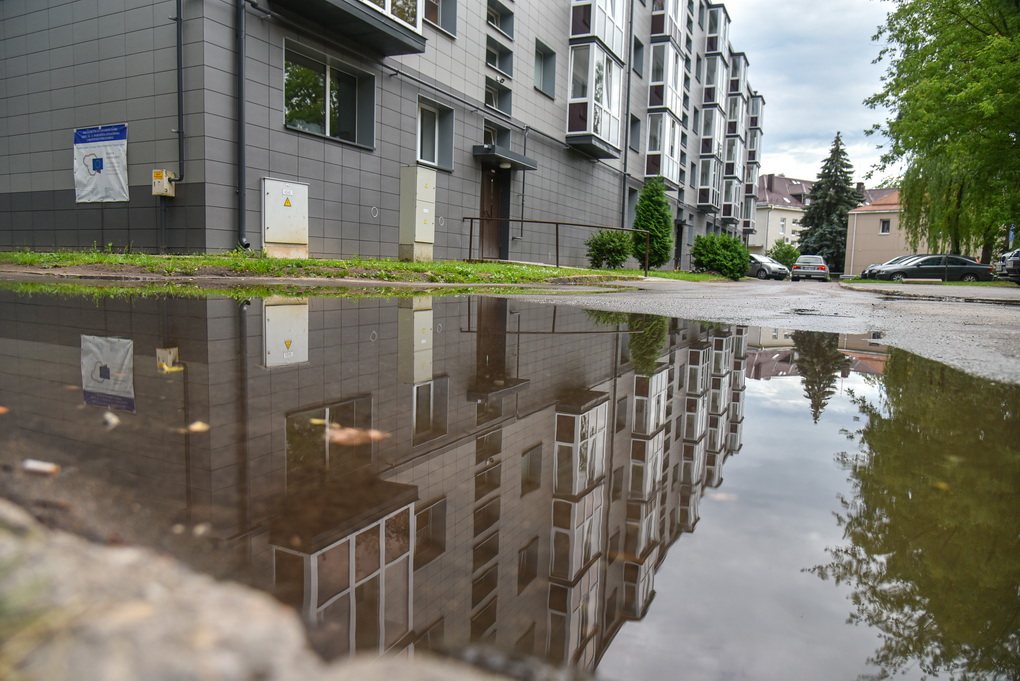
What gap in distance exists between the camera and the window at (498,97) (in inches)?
662

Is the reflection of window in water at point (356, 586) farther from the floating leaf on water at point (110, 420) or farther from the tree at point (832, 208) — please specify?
the tree at point (832, 208)

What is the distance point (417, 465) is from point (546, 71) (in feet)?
65.0

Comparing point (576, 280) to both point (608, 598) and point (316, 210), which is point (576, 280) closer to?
point (316, 210)

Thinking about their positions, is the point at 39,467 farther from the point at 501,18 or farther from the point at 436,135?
the point at 501,18

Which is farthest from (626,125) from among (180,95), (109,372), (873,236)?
(873,236)

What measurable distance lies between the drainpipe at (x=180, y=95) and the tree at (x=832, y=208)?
57.3 metres

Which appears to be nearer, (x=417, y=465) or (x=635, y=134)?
(x=417, y=465)

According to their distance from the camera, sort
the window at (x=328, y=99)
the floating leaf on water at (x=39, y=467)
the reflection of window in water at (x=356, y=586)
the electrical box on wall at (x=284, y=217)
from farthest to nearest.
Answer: the window at (x=328, y=99) → the electrical box on wall at (x=284, y=217) → the floating leaf on water at (x=39, y=467) → the reflection of window in water at (x=356, y=586)

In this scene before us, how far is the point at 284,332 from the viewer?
333 centimetres

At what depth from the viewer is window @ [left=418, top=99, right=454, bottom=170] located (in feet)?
47.2

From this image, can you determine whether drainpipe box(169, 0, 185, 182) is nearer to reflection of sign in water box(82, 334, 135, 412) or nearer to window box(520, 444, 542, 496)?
reflection of sign in water box(82, 334, 135, 412)

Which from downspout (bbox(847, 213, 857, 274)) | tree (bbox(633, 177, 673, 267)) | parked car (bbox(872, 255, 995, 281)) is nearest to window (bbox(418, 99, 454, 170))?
tree (bbox(633, 177, 673, 267))

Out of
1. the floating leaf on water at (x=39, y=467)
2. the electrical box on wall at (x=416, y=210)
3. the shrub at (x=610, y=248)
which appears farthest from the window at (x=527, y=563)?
the shrub at (x=610, y=248)

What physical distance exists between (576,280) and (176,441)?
10299 millimetres
